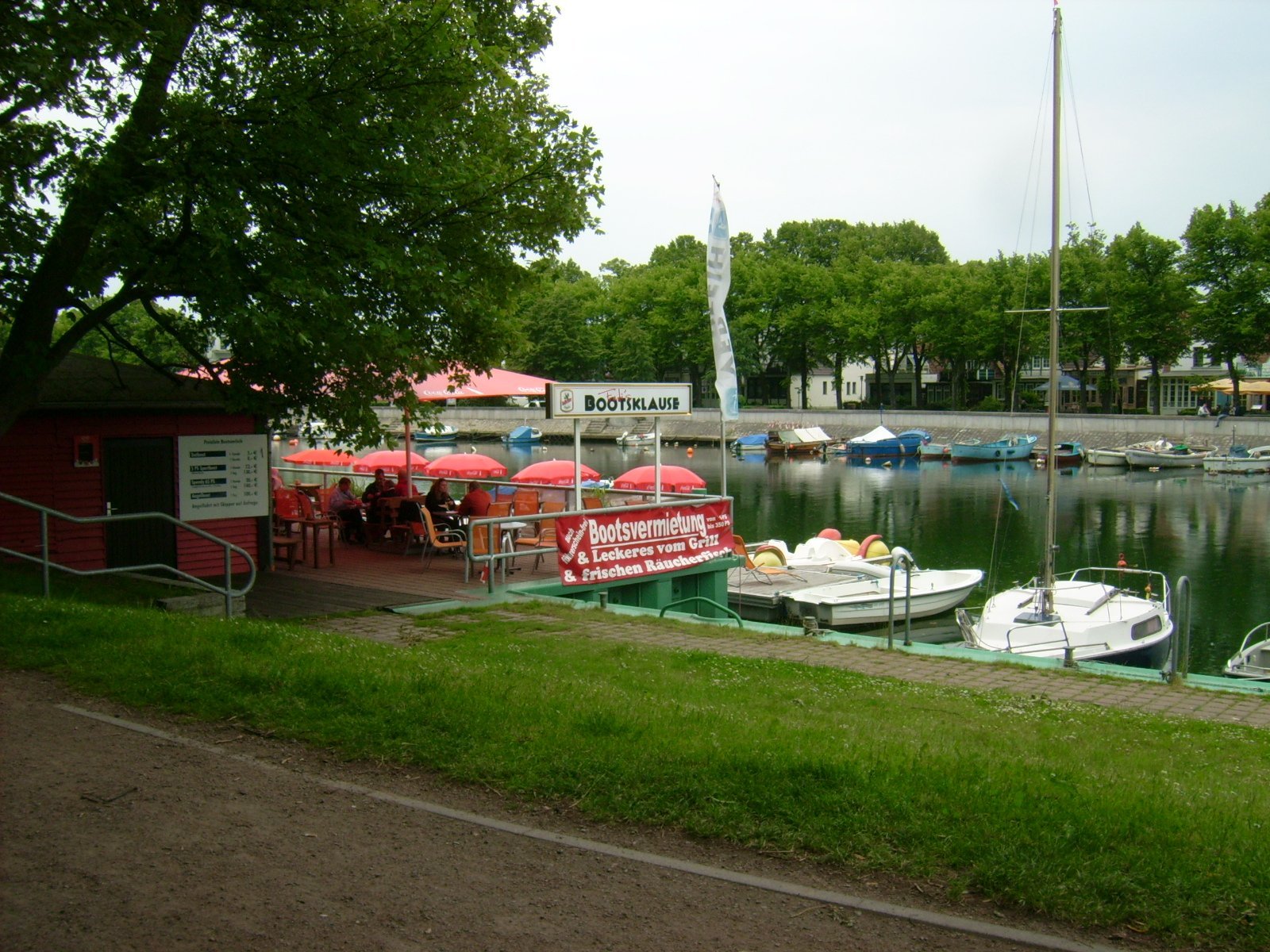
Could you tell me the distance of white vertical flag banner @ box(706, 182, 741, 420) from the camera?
22.1m

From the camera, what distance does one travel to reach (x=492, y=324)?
1584cm

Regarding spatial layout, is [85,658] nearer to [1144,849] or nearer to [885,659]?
[1144,849]

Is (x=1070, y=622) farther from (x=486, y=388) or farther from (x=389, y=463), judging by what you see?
(x=389, y=463)

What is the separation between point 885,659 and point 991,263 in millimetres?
86013

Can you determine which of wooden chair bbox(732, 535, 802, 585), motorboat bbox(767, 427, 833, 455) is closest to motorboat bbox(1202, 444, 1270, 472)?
motorboat bbox(767, 427, 833, 455)

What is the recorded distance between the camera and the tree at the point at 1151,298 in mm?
78500

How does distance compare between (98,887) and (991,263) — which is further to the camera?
(991,263)

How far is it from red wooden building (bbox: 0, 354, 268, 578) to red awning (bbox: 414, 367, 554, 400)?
3966 millimetres

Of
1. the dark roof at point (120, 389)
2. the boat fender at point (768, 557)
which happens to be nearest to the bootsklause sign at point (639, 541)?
the dark roof at point (120, 389)

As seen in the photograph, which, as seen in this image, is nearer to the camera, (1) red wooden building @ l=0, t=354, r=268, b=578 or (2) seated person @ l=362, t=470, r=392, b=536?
(1) red wooden building @ l=0, t=354, r=268, b=578

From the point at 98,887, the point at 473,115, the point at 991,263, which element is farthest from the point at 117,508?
the point at 991,263

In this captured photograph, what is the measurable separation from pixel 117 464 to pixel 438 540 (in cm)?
500

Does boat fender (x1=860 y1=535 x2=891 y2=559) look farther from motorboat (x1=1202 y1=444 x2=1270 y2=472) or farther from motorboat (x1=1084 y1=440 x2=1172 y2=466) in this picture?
motorboat (x1=1084 y1=440 x2=1172 y2=466)

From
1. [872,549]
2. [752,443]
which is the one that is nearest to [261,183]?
[872,549]
